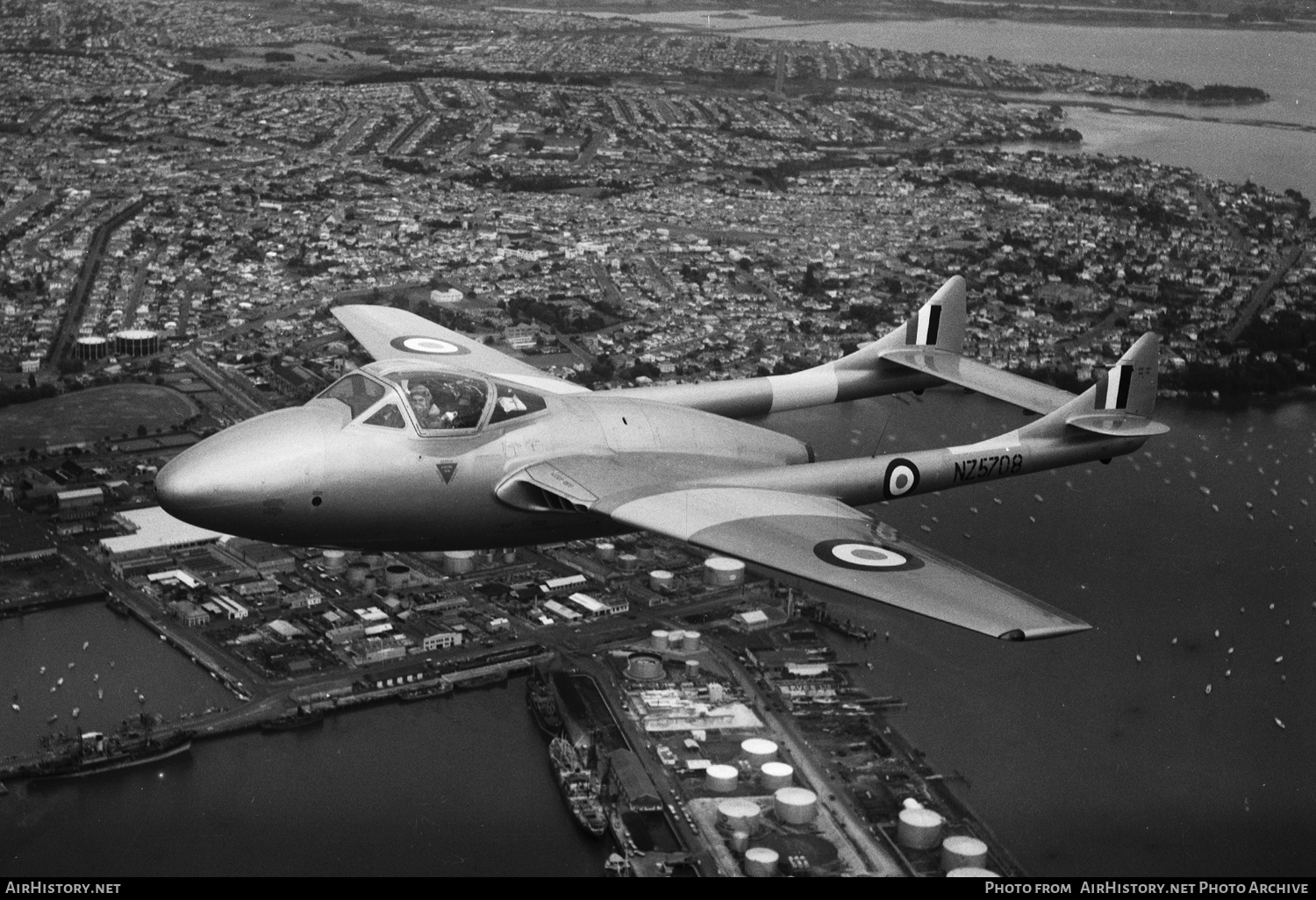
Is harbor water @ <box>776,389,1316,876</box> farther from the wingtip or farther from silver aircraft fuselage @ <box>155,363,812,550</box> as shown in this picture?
the wingtip

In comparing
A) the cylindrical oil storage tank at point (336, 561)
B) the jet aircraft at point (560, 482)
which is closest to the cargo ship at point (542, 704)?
the cylindrical oil storage tank at point (336, 561)

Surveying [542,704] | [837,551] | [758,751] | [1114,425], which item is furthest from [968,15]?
[837,551]

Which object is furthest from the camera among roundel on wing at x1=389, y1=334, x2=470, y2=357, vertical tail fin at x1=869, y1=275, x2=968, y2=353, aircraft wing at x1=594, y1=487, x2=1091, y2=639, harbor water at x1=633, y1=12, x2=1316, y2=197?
harbor water at x1=633, y1=12, x2=1316, y2=197

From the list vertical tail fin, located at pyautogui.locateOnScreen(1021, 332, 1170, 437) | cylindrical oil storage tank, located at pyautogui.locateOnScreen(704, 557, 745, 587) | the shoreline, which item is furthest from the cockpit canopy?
the shoreline

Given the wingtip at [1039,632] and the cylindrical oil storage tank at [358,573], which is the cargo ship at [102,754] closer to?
the cylindrical oil storage tank at [358,573]

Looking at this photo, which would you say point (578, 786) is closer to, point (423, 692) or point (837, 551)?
point (423, 692)
